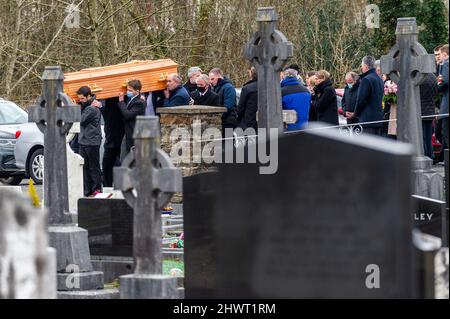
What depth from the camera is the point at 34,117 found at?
38.9 ft

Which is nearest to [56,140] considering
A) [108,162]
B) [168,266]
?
[168,266]

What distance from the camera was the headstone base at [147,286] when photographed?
8086 millimetres

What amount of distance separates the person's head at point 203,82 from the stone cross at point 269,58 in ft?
12.0

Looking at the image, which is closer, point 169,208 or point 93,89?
point 169,208

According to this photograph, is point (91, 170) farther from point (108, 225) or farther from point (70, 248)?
point (70, 248)

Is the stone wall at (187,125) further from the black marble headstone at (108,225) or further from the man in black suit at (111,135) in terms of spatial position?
the black marble headstone at (108,225)

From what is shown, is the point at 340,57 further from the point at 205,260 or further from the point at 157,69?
the point at 205,260

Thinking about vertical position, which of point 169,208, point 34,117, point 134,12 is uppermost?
point 134,12

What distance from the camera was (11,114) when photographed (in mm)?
23391

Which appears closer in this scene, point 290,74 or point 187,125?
point 290,74

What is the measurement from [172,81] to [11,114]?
599 cm

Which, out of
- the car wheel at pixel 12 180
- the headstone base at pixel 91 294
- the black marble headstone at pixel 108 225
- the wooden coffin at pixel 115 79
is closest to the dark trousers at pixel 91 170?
the wooden coffin at pixel 115 79
